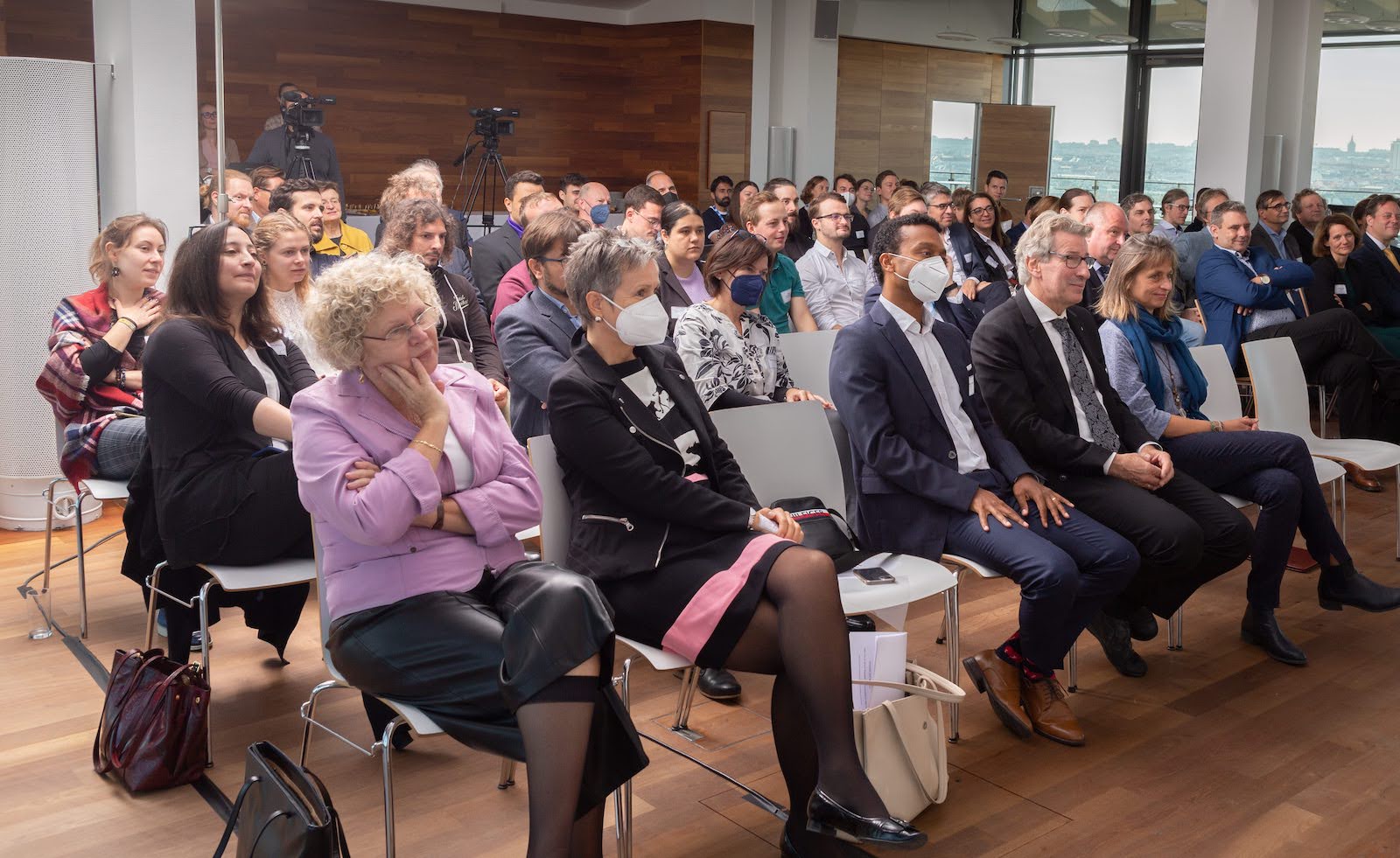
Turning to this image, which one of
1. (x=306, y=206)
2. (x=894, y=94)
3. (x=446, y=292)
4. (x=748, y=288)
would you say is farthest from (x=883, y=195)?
(x=748, y=288)

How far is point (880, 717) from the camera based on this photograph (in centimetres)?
249

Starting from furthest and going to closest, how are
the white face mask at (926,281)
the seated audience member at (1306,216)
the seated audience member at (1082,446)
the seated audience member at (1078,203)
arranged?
1. the seated audience member at (1306,216)
2. the seated audience member at (1078,203)
3. the seated audience member at (1082,446)
4. the white face mask at (926,281)

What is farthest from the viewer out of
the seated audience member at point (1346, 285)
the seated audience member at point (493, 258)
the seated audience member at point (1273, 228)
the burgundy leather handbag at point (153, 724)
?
the seated audience member at point (1273, 228)

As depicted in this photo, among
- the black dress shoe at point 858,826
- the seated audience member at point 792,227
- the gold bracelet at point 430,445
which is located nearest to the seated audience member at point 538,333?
the gold bracelet at point 430,445

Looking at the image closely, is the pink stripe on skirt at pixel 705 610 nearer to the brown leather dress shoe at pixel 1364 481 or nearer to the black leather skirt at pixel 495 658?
the black leather skirt at pixel 495 658

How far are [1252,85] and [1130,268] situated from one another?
21.7 feet

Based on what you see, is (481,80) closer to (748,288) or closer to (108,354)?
(108,354)

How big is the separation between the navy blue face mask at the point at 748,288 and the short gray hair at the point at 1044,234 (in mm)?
808

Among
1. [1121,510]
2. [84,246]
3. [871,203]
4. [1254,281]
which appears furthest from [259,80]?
[1121,510]

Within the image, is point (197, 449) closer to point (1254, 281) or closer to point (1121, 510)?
point (1121, 510)

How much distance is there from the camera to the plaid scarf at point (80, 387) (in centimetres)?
367

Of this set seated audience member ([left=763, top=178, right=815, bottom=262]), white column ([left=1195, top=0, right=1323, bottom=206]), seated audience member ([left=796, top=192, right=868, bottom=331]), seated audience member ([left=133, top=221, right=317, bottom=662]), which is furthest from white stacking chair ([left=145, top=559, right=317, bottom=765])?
white column ([left=1195, top=0, right=1323, bottom=206])

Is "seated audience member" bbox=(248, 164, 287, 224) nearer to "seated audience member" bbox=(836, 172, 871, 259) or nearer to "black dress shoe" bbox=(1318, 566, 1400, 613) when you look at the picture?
"seated audience member" bbox=(836, 172, 871, 259)

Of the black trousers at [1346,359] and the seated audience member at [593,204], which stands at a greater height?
the seated audience member at [593,204]
